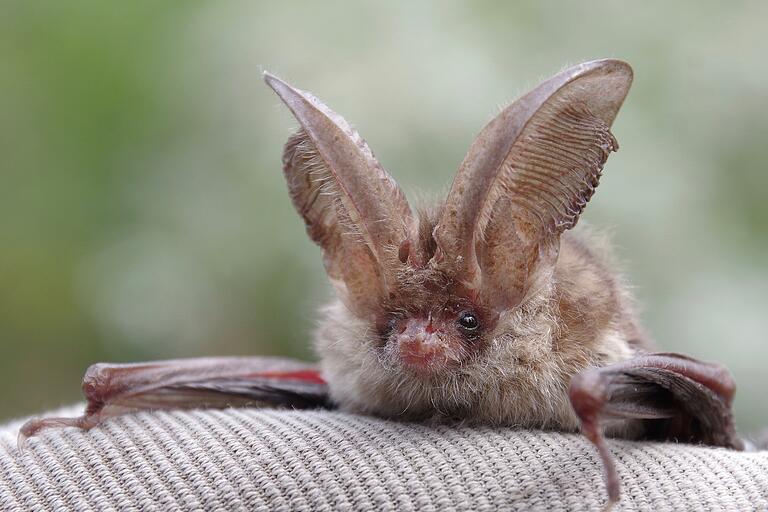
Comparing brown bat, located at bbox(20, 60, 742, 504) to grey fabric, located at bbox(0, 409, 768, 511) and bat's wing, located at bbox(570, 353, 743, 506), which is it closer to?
bat's wing, located at bbox(570, 353, 743, 506)

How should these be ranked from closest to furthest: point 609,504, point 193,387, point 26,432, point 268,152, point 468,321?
point 609,504, point 468,321, point 26,432, point 193,387, point 268,152

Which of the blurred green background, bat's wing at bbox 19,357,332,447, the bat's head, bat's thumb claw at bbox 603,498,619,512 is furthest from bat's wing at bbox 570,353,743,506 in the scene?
the blurred green background

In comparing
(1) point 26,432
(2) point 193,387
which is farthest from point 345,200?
(1) point 26,432

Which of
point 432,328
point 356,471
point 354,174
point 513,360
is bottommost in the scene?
point 356,471

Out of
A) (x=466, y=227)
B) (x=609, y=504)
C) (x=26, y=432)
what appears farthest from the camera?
(x=26, y=432)

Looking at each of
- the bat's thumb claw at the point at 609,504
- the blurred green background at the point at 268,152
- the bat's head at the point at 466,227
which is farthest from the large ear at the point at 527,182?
the blurred green background at the point at 268,152

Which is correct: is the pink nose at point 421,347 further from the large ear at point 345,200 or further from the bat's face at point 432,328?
the large ear at point 345,200

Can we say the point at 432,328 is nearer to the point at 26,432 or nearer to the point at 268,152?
the point at 26,432
